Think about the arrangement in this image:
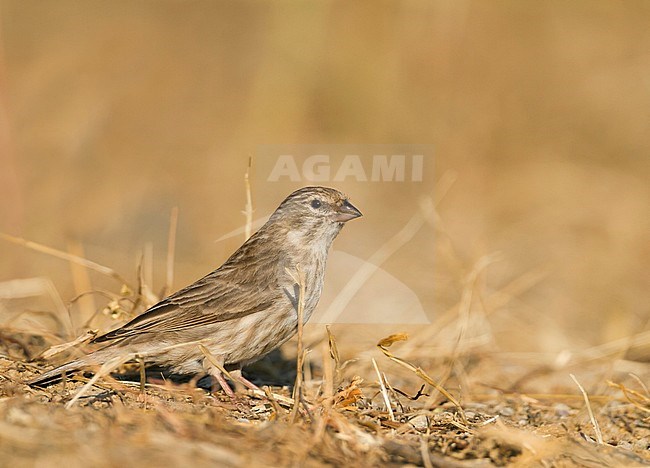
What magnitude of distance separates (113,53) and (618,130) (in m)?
6.42

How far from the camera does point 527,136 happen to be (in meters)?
10.7

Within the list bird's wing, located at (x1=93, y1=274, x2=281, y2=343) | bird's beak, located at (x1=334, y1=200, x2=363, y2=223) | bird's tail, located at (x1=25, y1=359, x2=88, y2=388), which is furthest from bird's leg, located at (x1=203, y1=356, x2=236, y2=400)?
bird's beak, located at (x1=334, y1=200, x2=363, y2=223)

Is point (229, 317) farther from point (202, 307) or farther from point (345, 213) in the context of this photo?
point (345, 213)

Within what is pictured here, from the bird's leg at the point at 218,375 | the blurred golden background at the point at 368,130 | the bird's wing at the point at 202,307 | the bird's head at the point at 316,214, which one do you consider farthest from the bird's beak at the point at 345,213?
the blurred golden background at the point at 368,130

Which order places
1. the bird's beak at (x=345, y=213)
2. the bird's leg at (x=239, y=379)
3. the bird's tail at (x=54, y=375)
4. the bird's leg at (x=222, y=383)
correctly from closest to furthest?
1. the bird's tail at (x=54, y=375)
2. the bird's leg at (x=222, y=383)
3. the bird's leg at (x=239, y=379)
4. the bird's beak at (x=345, y=213)

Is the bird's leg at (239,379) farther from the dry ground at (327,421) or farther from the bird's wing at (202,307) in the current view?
the bird's wing at (202,307)

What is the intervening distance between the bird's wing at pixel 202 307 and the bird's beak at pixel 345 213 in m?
0.55

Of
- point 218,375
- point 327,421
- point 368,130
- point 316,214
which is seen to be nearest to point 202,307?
point 218,375

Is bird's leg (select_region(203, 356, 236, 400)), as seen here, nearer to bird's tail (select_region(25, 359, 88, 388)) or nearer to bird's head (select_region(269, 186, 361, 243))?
bird's tail (select_region(25, 359, 88, 388))

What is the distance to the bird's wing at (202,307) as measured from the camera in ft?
14.4

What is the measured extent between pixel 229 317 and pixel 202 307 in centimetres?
15

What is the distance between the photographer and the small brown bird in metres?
4.38

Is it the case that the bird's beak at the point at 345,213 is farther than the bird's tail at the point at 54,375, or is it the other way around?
the bird's beak at the point at 345,213

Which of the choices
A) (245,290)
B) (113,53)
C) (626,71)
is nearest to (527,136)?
(626,71)
